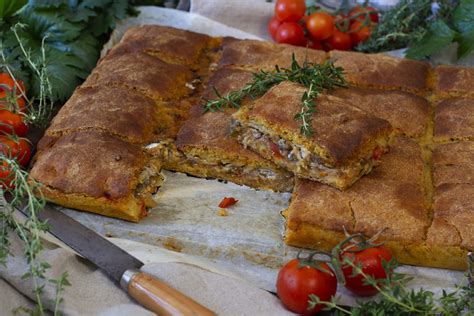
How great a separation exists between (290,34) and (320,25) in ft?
0.90

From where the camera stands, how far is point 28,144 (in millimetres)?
4629

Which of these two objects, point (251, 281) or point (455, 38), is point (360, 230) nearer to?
point (251, 281)

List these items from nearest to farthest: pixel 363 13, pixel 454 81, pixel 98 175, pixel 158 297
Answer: pixel 158 297
pixel 98 175
pixel 454 81
pixel 363 13

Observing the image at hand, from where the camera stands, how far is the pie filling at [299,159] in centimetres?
408

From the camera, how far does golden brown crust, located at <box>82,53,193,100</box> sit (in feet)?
15.9

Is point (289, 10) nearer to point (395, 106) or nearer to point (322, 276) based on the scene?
point (395, 106)

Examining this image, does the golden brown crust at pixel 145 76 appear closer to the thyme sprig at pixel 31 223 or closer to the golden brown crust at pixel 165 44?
the golden brown crust at pixel 165 44

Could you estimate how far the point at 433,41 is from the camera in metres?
5.45

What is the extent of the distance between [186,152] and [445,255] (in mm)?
1809

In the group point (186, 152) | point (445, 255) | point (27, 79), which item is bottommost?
point (445, 255)

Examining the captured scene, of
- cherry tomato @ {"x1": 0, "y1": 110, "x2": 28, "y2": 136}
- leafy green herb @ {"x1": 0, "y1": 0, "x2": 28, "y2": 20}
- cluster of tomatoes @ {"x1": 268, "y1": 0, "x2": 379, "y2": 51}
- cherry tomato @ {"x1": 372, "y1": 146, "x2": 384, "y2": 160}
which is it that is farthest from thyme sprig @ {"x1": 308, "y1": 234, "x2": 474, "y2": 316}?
leafy green herb @ {"x1": 0, "y1": 0, "x2": 28, "y2": 20}

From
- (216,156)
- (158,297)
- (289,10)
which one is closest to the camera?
(158,297)

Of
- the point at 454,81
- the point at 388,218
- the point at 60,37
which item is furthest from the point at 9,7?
the point at 454,81

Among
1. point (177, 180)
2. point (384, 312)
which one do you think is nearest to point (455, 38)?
point (177, 180)
